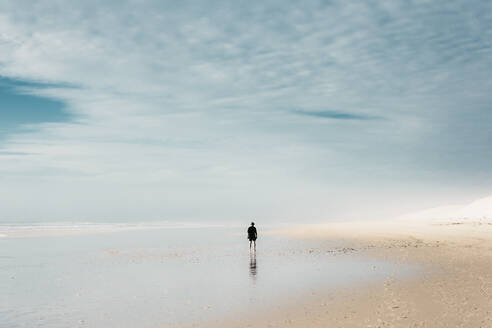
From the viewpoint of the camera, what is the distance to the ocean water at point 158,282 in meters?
15.2

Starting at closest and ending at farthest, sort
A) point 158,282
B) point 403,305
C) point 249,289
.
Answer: point 403,305 → point 249,289 → point 158,282

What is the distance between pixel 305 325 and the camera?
1343cm

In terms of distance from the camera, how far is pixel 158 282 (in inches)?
833

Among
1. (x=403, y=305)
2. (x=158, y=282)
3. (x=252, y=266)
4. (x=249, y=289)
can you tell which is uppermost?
(x=252, y=266)

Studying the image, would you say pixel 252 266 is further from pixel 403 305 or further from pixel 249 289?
pixel 403 305

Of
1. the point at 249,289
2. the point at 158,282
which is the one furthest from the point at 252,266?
the point at 249,289

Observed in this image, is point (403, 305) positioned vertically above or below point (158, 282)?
below

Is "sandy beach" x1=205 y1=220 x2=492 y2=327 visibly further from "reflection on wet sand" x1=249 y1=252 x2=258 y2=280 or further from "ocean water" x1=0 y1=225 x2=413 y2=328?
"reflection on wet sand" x1=249 y1=252 x2=258 y2=280

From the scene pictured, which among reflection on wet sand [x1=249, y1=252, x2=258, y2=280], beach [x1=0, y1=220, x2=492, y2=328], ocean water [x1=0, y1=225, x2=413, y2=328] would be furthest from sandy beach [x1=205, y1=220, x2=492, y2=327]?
reflection on wet sand [x1=249, y1=252, x2=258, y2=280]

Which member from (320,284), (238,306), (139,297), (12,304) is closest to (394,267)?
(320,284)

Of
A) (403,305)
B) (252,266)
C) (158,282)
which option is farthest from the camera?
(252,266)

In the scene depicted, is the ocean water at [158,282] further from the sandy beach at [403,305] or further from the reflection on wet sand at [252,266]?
the sandy beach at [403,305]

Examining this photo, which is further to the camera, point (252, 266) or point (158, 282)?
point (252, 266)

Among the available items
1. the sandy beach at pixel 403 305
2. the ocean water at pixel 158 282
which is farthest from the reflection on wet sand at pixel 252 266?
the sandy beach at pixel 403 305
